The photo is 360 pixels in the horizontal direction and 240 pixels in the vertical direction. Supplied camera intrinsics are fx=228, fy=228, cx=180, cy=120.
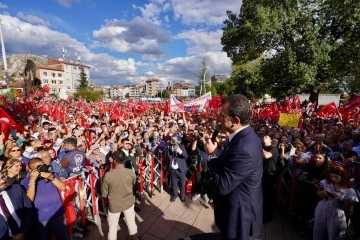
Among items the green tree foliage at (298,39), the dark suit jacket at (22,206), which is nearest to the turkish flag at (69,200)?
the dark suit jacket at (22,206)

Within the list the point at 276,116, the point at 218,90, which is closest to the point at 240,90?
the point at 276,116

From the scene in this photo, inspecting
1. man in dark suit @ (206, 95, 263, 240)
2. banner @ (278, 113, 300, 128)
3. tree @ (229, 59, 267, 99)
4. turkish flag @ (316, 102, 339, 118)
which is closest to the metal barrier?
man in dark suit @ (206, 95, 263, 240)

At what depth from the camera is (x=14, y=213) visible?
275cm

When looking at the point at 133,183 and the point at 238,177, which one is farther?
the point at 133,183

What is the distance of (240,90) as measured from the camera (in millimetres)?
20312

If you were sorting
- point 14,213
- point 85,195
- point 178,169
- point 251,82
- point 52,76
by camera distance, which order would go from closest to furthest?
point 14,213, point 85,195, point 178,169, point 251,82, point 52,76

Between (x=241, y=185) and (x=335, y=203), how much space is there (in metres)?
2.43

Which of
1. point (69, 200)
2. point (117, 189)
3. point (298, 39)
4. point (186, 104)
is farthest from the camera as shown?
point (298, 39)

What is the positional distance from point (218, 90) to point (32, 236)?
80.4m

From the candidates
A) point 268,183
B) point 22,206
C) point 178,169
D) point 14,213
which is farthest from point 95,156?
point 268,183

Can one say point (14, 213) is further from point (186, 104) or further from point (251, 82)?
point (251, 82)

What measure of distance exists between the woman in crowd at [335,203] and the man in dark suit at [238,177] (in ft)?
6.83

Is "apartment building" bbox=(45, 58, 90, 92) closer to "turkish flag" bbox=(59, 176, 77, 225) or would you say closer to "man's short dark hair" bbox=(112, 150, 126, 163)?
"turkish flag" bbox=(59, 176, 77, 225)

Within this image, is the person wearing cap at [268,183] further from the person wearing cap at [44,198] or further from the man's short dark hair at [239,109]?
the person wearing cap at [44,198]
